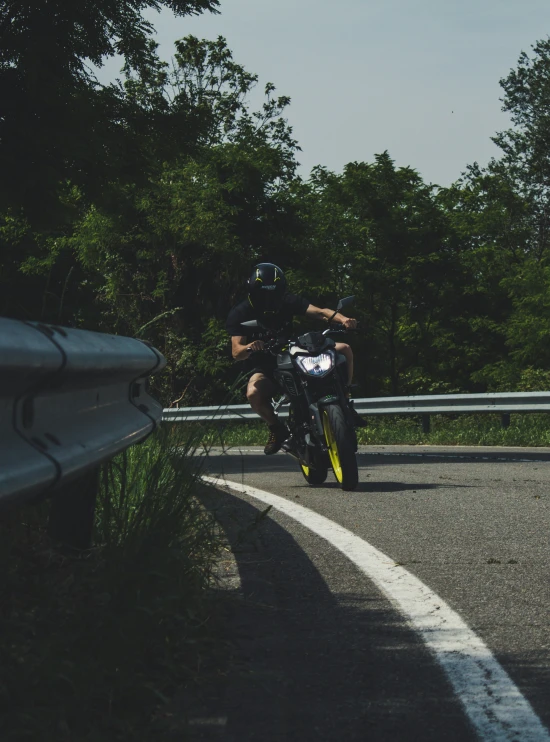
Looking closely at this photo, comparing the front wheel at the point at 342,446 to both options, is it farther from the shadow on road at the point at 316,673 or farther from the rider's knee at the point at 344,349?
the shadow on road at the point at 316,673

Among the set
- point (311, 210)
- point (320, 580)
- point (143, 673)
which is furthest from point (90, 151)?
point (311, 210)

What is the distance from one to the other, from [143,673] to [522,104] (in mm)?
50508

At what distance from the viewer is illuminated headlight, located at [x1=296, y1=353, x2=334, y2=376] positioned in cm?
901

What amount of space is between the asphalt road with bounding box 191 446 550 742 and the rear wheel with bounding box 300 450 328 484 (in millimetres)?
687

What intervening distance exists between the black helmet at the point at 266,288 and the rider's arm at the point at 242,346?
0.91 ft

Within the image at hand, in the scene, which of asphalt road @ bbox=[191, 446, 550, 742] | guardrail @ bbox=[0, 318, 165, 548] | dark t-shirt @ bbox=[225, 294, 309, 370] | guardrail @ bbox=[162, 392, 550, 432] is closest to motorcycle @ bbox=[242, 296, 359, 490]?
dark t-shirt @ bbox=[225, 294, 309, 370]

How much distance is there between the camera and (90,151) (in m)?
15.6

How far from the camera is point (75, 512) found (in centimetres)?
405

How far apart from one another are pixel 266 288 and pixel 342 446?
1466mm

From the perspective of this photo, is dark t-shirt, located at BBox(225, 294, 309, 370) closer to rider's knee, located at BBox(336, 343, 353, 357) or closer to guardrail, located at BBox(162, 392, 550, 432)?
rider's knee, located at BBox(336, 343, 353, 357)

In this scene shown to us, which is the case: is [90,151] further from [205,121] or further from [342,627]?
[342,627]

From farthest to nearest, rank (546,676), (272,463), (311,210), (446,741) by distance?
(311,210) → (272,463) → (546,676) → (446,741)

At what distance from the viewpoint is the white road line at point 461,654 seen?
9.80 feet

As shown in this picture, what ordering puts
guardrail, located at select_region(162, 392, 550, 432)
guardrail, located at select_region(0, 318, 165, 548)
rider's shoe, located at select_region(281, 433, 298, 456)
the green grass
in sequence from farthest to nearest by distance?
guardrail, located at select_region(162, 392, 550, 432)
the green grass
rider's shoe, located at select_region(281, 433, 298, 456)
guardrail, located at select_region(0, 318, 165, 548)
